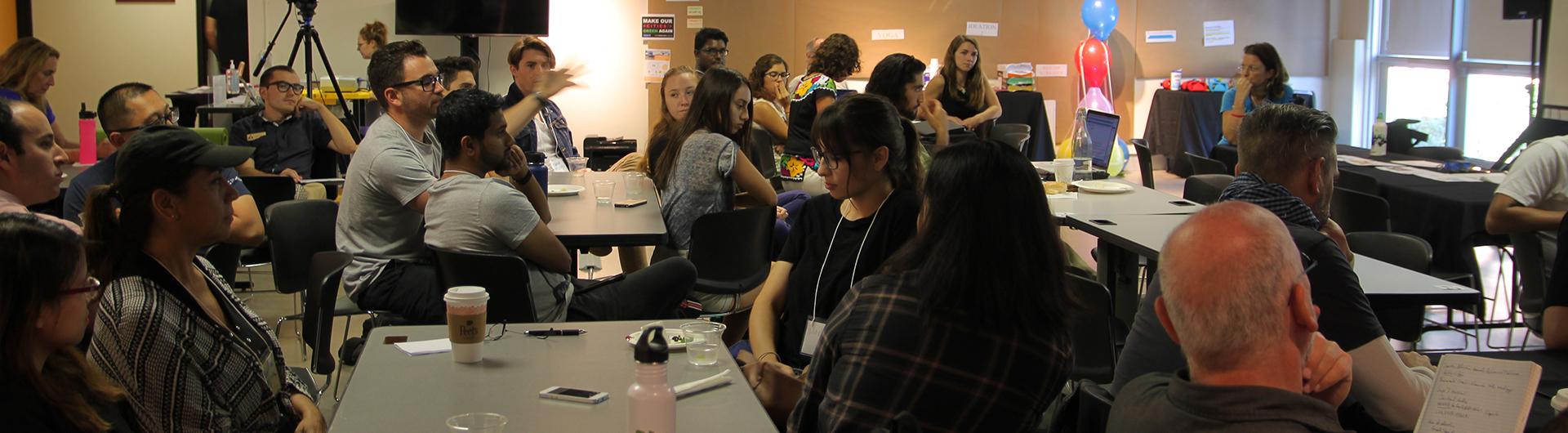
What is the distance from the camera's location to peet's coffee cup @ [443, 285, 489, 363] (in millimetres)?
2432

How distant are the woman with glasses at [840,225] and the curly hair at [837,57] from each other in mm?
4266

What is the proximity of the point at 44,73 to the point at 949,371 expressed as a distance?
5892 mm

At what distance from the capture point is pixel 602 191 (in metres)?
5.00

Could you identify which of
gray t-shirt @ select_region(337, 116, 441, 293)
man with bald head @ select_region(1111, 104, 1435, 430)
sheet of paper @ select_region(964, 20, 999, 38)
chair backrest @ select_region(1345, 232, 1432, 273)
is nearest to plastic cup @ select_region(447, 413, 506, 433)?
man with bald head @ select_region(1111, 104, 1435, 430)

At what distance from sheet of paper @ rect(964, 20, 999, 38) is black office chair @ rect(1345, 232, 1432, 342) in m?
7.37

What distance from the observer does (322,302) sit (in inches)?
134

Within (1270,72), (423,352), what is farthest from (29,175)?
(1270,72)

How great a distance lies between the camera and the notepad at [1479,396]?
1.63m

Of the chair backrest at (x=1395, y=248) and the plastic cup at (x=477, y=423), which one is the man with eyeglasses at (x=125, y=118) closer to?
the plastic cup at (x=477, y=423)

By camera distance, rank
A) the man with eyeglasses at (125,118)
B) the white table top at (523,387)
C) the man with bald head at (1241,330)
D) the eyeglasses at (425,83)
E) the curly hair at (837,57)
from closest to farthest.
→ the man with bald head at (1241,330) < the white table top at (523,387) < the eyeglasses at (425,83) < the man with eyeglasses at (125,118) < the curly hair at (837,57)

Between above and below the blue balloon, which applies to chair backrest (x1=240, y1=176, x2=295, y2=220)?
below

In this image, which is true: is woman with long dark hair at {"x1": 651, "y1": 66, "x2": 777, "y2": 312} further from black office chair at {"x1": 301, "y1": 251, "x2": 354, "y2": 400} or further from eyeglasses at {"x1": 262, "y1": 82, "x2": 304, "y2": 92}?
eyeglasses at {"x1": 262, "y1": 82, "x2": 304, "y2": 92}

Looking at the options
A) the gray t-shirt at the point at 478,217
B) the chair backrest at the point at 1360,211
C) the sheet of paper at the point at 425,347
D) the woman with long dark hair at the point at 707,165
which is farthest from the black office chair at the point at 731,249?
the chair backrest at the point at 1360,211

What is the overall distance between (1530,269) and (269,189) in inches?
199
